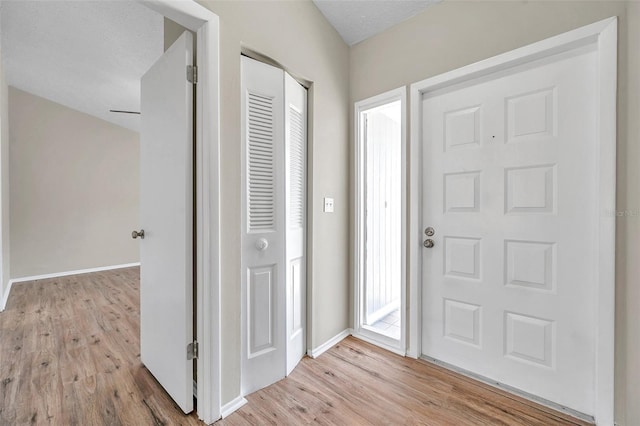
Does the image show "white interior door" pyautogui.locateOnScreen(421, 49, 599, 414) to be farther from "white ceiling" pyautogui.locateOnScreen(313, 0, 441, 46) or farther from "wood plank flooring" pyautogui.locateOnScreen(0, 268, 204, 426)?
"wood plank flooring" pyautogui.locateOnScreen(0, 268, 204, 426)

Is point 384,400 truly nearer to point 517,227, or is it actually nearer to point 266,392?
point 266,392

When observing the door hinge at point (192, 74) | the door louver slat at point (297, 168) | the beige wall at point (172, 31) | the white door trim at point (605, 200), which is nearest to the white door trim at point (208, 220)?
the door hinge at point (192, 74)

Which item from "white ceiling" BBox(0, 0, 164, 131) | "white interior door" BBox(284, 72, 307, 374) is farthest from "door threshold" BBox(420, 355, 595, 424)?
"white ceiling" BBox(0, 0, 164, 131)

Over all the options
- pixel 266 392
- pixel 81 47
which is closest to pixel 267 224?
pixel 266 392

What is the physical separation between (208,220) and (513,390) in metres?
2.00

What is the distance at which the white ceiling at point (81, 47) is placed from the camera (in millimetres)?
2318

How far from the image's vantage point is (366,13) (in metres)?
2.02

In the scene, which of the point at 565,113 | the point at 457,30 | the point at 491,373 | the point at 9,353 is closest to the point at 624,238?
the point at 565,113

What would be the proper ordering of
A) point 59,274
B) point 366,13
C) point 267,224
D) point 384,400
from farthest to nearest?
point 59,274, point 366,13, point 267,224, point 384,400

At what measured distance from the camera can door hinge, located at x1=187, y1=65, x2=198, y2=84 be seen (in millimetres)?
1395

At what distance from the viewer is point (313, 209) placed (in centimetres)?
201

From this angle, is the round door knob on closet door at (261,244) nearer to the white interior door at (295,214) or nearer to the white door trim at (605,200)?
the white interior door at (295,214)

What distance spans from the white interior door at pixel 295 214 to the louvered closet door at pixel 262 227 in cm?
6

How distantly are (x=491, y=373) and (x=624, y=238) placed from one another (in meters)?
1.04
